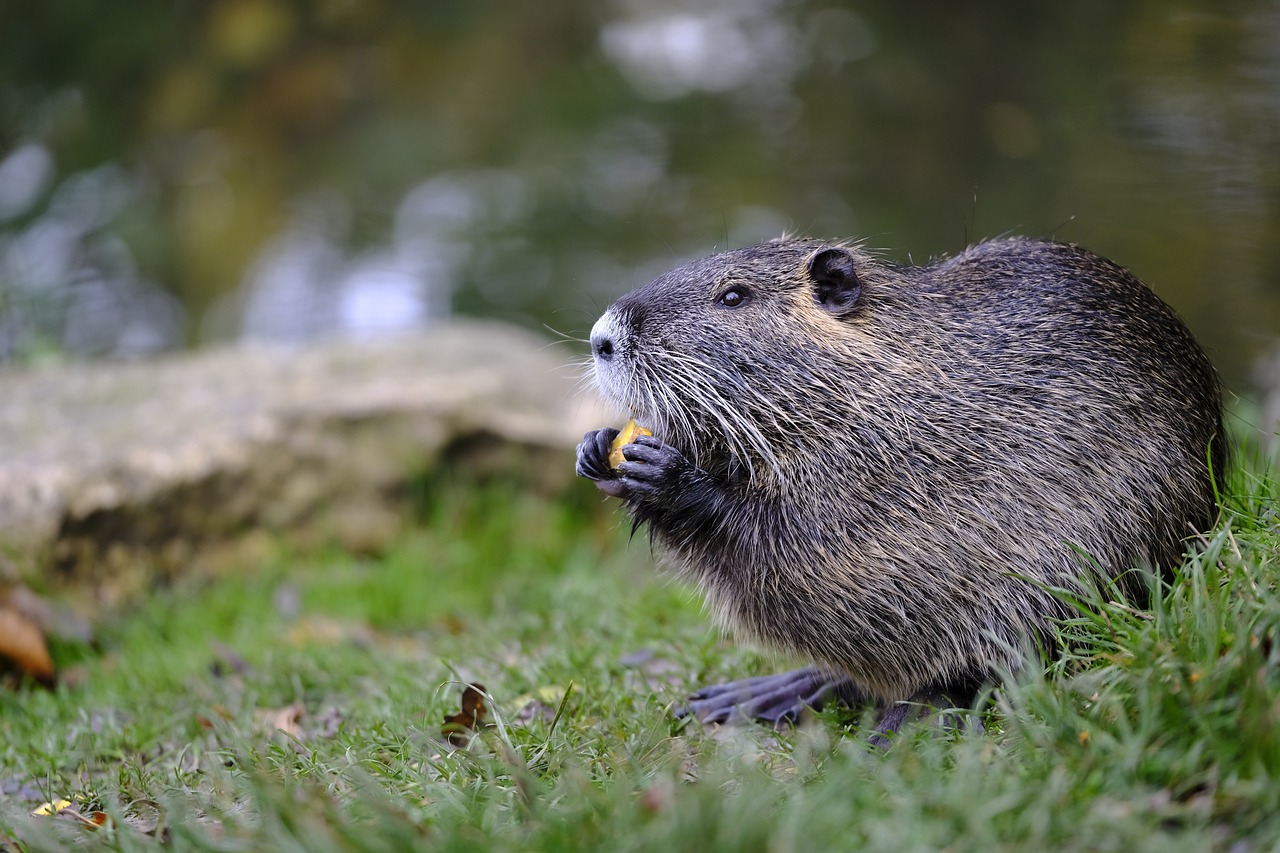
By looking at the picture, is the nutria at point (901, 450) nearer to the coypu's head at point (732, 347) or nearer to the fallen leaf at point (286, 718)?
the coypu's head at point (732, 347)

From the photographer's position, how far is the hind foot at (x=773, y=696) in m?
3.21

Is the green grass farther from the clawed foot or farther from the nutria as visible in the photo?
the clawed foot

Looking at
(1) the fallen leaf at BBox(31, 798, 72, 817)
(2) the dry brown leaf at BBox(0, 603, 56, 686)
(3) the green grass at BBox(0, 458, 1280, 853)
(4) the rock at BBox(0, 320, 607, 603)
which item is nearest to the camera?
(3) the green grass at BBox(0, 458, 1280, 853)

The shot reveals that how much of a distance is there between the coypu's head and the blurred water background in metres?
4.92

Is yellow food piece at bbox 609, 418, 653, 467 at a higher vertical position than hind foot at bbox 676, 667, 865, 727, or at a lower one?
higher

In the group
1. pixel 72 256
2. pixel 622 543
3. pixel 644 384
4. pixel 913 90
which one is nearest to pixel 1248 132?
pixel 913 90

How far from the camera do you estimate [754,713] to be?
128 inches

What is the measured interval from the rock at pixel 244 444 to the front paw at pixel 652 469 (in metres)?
1.78

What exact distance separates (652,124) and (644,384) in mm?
6769

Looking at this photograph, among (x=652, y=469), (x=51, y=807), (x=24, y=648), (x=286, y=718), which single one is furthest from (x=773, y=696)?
(x=24, y=648)

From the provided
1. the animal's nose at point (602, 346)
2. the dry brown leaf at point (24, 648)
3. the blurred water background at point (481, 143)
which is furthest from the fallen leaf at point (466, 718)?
the blurred water background at point (481, 143)

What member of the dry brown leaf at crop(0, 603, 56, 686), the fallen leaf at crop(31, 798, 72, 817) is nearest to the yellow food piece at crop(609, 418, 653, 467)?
the fallen leaf at crop(31, 798, 72, 817)

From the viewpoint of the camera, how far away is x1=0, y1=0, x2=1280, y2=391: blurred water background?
27.6ft

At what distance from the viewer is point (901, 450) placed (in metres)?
3.05
